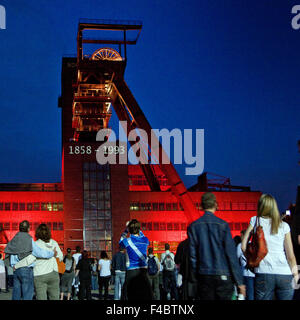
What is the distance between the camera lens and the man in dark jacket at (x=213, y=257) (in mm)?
6211

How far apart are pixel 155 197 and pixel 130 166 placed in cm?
1277

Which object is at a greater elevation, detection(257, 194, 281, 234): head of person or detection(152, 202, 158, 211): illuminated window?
detection(152, 202, 158, 211): illuminated window

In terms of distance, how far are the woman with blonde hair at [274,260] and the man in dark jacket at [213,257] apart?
0.31 m

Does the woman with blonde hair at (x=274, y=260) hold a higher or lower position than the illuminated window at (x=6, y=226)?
higher

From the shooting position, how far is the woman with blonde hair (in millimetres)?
6309

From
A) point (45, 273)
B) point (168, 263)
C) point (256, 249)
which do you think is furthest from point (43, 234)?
point (168, 263)

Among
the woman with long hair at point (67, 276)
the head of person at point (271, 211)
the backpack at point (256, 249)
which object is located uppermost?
the head of person at point (271, 211)

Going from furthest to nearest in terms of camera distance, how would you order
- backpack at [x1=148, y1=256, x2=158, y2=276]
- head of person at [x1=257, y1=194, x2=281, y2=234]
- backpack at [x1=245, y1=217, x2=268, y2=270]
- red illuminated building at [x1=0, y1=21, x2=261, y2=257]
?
red illuminated building at [x1=0, y1=21, x2=261, y2=257]
backpack at [x1=148, y1=256, x2=158, y2=276]
head of person at [x1=257, y1=194, x2=281, y2=234]
backpack at [x1=245, y1=217, x2=268, y2=270]

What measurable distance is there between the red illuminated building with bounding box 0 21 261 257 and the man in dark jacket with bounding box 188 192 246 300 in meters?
50.8

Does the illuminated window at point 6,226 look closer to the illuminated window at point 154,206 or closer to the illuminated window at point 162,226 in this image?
the illuminated window at point 154,206

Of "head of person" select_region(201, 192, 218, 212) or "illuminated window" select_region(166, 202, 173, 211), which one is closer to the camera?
"head of person" select_region(201, 192, 218, 212)

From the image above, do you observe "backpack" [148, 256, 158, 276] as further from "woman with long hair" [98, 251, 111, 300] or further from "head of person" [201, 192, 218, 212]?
"head of person" [201, 192, 218, 212]

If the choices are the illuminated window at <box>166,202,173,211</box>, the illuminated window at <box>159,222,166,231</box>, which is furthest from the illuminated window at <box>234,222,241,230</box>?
the illuminated window at <box>159,222,166,231</box>

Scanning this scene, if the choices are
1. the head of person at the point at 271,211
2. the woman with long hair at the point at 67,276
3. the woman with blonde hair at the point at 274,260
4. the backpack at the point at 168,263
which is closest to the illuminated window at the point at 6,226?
the woman with long hair at the point at 67,276
